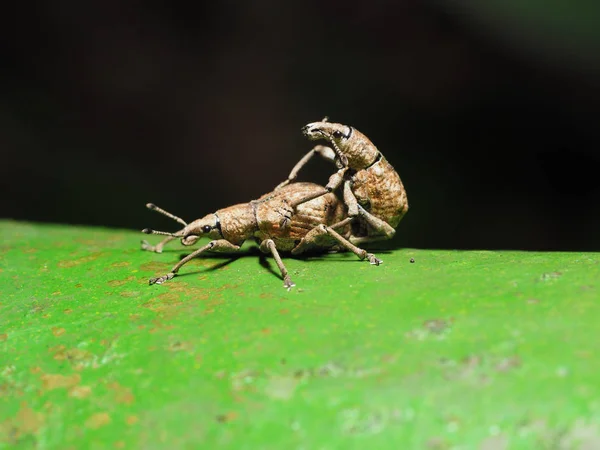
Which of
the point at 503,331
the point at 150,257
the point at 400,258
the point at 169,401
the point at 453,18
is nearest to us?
the point at 169,401

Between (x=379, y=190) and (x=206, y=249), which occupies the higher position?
(x=379, y=190)

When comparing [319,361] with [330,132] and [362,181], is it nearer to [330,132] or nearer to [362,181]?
[362,181]

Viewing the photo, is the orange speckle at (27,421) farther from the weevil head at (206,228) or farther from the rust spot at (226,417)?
the weevil head at (206,228)

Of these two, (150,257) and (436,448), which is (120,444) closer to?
(436,448)

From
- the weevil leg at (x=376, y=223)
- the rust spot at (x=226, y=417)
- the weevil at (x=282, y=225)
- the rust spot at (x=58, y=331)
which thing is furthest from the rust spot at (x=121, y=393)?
the weevil leg at (x=376, y=223)

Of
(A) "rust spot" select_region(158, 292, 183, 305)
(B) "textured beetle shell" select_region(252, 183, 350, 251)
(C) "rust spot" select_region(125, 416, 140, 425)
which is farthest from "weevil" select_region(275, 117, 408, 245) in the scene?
(C) "rust spot" select_region(125, 416, 140, 425)

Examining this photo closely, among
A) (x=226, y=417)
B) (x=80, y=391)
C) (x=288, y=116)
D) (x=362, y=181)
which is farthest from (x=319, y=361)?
(x=288, y=116)

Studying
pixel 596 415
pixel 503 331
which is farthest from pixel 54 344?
pixel 596 415
